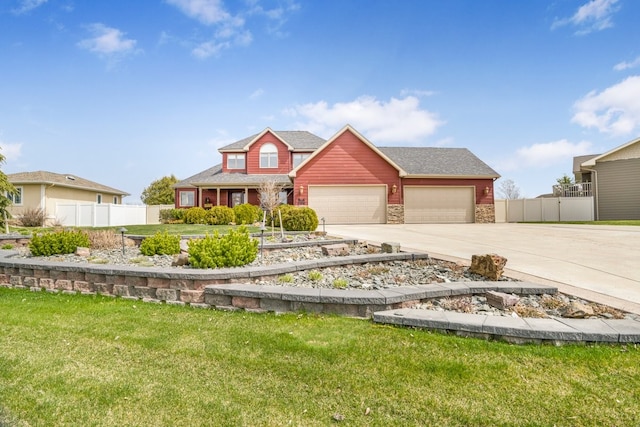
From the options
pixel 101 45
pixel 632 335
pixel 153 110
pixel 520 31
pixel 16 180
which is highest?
pixel 520 31

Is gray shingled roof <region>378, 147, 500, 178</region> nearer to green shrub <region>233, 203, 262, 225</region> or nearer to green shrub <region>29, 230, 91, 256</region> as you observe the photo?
green shrub <region>233, 203, 262, 225</region>

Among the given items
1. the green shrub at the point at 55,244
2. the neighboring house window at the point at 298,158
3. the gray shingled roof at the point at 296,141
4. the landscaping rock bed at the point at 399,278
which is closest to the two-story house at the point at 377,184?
the neighboring house window at the point at 298,158

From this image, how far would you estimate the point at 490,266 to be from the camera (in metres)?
4.68

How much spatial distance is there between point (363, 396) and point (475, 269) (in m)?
3.36

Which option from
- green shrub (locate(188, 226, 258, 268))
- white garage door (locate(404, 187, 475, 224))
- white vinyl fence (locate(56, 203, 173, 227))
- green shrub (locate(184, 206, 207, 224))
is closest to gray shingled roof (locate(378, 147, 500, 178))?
white garage door (locate(404, 187, 475, 224))

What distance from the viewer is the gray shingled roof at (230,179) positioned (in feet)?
72.3

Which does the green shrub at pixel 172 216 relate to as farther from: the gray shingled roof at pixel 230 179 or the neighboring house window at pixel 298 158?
the neighboring house window at pixel 298 158

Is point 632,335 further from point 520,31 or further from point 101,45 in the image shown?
point 101,45

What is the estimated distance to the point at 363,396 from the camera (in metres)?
2.28

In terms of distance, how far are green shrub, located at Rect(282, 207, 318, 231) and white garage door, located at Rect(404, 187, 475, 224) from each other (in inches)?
339

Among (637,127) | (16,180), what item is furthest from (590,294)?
(16,180)

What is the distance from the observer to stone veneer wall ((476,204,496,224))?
67.1 ft

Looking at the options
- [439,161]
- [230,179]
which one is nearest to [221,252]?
[230,179]

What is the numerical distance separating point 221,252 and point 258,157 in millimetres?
19366
